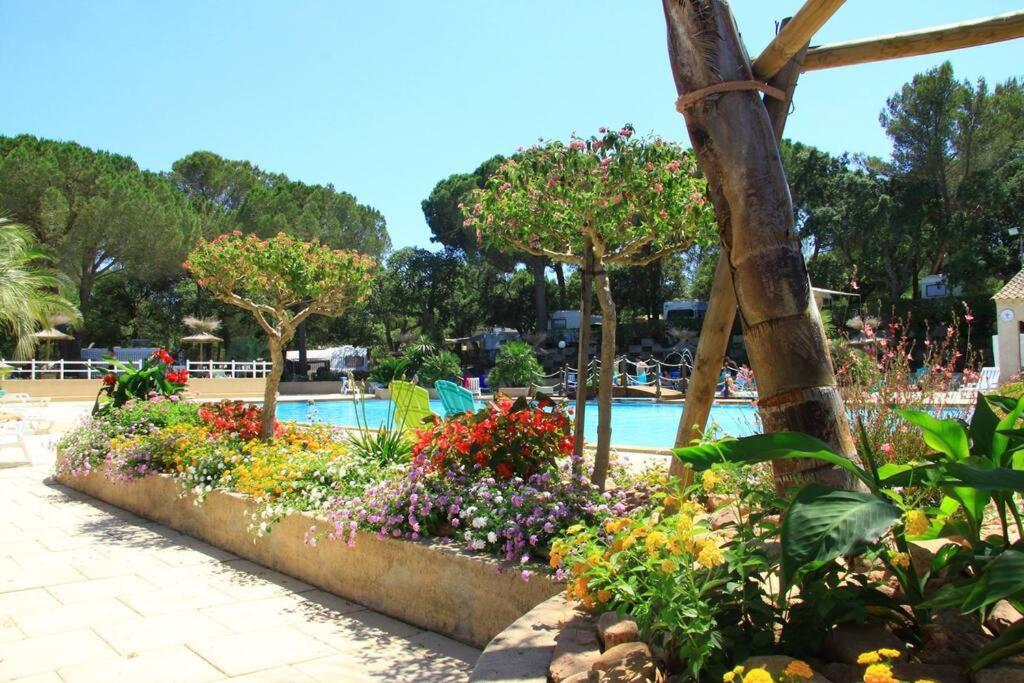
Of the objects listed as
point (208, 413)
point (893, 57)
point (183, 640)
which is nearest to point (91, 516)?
point (208, 413)

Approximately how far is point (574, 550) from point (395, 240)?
111ft

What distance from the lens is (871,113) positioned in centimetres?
2608

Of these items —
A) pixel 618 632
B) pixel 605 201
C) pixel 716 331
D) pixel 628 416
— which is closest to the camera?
pixel 618 632

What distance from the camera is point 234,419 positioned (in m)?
6.34

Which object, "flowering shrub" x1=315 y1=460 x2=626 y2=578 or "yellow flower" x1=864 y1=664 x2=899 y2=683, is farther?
"flowering shrub" x1=315 y1=460 x2=626 y2=578

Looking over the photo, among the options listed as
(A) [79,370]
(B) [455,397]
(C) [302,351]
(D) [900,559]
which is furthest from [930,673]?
(C) [302,351]

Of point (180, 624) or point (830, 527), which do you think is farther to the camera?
point (180, 624)

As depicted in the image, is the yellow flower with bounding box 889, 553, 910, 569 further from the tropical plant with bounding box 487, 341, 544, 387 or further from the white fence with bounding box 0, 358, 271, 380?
the white fence with bounding box 0, 358, 271, 380

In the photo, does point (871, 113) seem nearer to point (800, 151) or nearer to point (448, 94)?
point (800, 151)

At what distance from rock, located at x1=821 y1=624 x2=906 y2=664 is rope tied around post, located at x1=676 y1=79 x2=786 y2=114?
1400 mm

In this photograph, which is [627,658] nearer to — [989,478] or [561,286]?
[989,478]

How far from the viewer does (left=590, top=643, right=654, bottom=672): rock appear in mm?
1671

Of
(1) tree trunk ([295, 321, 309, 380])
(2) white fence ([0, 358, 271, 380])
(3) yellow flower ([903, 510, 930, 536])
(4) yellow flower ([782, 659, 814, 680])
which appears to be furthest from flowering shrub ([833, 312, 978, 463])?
(1) tree trunk ([295, 321, 309, 380])

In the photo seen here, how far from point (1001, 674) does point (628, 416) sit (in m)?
14.0
